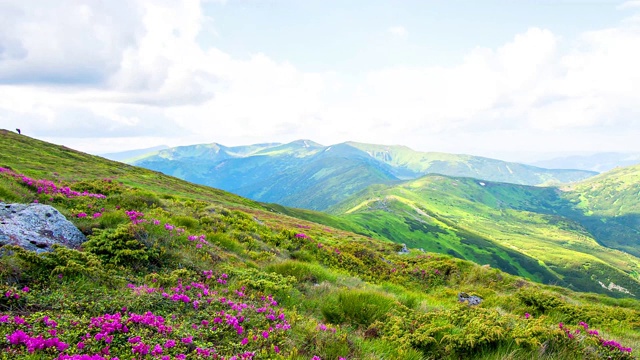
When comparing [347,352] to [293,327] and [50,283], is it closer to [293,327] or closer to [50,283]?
[293,327]

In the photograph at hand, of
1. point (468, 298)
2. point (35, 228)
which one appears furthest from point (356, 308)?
point (468, 298)

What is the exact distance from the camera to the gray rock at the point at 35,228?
28.1 feet

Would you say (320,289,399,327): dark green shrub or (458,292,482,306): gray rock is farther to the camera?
(458,292,482,306): gray rock

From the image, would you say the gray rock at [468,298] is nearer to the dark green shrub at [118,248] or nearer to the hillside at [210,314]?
the hillside at [210,314]

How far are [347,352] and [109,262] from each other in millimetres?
6852

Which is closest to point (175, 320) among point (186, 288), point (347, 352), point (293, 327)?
point (186, 288)

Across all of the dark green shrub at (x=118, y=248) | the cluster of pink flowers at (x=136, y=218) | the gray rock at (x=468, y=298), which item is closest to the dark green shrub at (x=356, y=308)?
the dark green shrub at (x=118, y=248)

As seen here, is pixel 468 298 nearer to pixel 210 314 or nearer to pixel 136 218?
pixel 210 314

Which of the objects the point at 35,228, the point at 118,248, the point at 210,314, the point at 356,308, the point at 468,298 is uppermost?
the point at 35,228

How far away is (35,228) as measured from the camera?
9617mm

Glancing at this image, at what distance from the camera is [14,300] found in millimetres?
5992

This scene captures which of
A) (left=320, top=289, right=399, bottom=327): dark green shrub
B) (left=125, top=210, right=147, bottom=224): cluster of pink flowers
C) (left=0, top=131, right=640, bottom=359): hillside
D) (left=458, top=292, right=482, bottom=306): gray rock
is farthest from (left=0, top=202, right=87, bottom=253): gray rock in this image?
(left=458, top=292, right=482, bottom=306): gray rock

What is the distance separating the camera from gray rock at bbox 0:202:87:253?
8562 millimetres

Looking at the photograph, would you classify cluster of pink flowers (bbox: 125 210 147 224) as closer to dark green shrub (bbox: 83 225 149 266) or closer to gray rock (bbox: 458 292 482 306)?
dark green shrub (bbox: 83 225 149 266)
